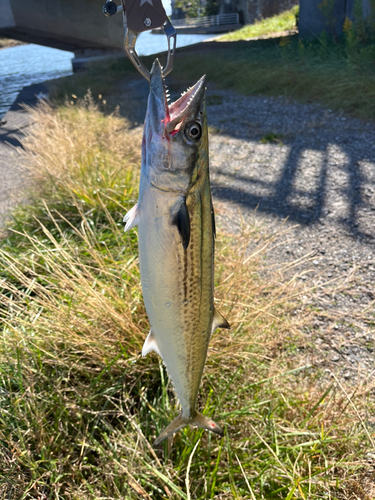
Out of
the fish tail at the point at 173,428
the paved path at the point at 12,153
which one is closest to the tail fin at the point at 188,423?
the fish tail at the point at 173,428

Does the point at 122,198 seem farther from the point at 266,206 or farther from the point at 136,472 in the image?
the point at 136,472

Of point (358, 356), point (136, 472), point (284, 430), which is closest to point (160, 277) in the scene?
point (136, 472)

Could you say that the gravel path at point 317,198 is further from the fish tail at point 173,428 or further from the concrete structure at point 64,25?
the concrete structure at point 64,25

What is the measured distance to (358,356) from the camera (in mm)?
3143

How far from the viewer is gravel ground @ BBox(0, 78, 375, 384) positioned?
11.2 ft

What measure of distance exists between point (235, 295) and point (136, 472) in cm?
135

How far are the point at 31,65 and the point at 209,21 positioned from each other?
49.1 ft

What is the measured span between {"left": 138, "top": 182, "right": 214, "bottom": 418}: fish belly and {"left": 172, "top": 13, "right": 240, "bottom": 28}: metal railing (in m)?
31.2

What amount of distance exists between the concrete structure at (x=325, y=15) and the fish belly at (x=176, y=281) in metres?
10.8

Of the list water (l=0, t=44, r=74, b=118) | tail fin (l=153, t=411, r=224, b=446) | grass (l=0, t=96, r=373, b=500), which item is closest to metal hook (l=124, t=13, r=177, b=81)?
grass (l=0, t=96, r=373, b=500)

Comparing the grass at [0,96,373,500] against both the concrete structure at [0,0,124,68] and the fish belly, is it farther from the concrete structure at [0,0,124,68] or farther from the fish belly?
the concrete structure at [0,0,124,68]

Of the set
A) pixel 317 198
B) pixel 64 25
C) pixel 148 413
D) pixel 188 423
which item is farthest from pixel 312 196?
pixel 64 25

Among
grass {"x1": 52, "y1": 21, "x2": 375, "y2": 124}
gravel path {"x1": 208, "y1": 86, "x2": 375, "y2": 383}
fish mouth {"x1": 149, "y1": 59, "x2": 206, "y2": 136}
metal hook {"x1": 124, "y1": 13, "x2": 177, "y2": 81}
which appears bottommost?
gravel path {"x1": 208, "y1": 86, "x2": 375, "y2": 383}

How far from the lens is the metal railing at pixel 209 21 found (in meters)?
28.5
